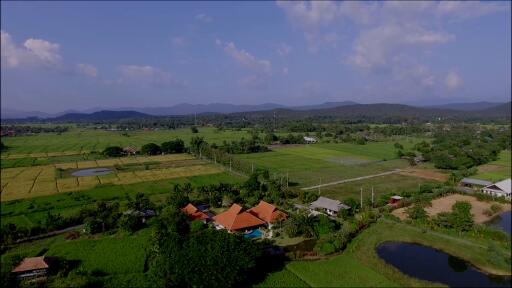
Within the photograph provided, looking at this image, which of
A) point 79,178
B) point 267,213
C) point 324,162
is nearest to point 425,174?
point 324,162

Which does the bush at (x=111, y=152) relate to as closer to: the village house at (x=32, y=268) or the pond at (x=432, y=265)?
the village house at (x=32, y=268)

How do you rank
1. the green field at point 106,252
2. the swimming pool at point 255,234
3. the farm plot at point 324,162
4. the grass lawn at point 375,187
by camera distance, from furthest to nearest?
the farm plot at point 324,162 < the grass lawn at point 375,187 < the swimming pool at point 255,234 < the green field at point 106,252

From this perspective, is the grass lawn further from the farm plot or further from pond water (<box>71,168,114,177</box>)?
pond water (<box>71,168,114,177</box>)

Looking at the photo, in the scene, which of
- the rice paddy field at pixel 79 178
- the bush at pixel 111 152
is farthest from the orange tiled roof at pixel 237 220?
the bush at pixel 111 152

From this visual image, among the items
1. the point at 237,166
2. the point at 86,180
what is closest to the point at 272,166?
the point at 237,166

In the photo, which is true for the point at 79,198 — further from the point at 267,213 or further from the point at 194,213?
the point at 267,213

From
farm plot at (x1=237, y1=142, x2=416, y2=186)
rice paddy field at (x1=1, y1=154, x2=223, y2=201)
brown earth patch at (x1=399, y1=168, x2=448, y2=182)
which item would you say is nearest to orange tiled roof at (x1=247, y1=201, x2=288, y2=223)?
farm plot at (x1=237, y1=142, x2=416, y2=186)
